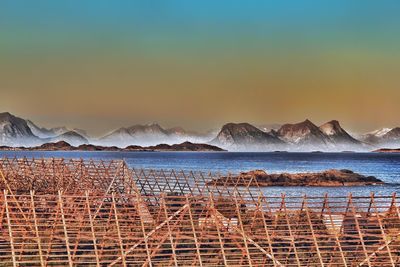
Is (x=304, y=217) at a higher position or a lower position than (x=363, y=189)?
lower

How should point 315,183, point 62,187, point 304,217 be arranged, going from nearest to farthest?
point 304,217, point 62,187, point 315,183

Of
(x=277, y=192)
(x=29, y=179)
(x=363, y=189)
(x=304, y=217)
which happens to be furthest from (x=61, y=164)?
(x=363, y=189)

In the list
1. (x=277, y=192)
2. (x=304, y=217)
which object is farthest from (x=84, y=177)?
(x=277, y=192)

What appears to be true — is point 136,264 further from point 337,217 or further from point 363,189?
point 363,189

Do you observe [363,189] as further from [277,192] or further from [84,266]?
[84,266]

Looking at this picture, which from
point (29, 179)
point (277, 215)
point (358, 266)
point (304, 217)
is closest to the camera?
point (358, 266)

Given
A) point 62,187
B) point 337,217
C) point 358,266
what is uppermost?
point 62,187

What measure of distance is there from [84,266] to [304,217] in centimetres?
1054

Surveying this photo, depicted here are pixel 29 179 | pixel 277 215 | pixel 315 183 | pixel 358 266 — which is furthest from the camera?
pixel 315 183

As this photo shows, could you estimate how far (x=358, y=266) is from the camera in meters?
19.0

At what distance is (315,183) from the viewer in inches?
3327

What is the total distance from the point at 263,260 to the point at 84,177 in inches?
866

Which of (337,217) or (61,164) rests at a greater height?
(61,164)

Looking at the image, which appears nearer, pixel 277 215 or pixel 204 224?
pixel 204 224
